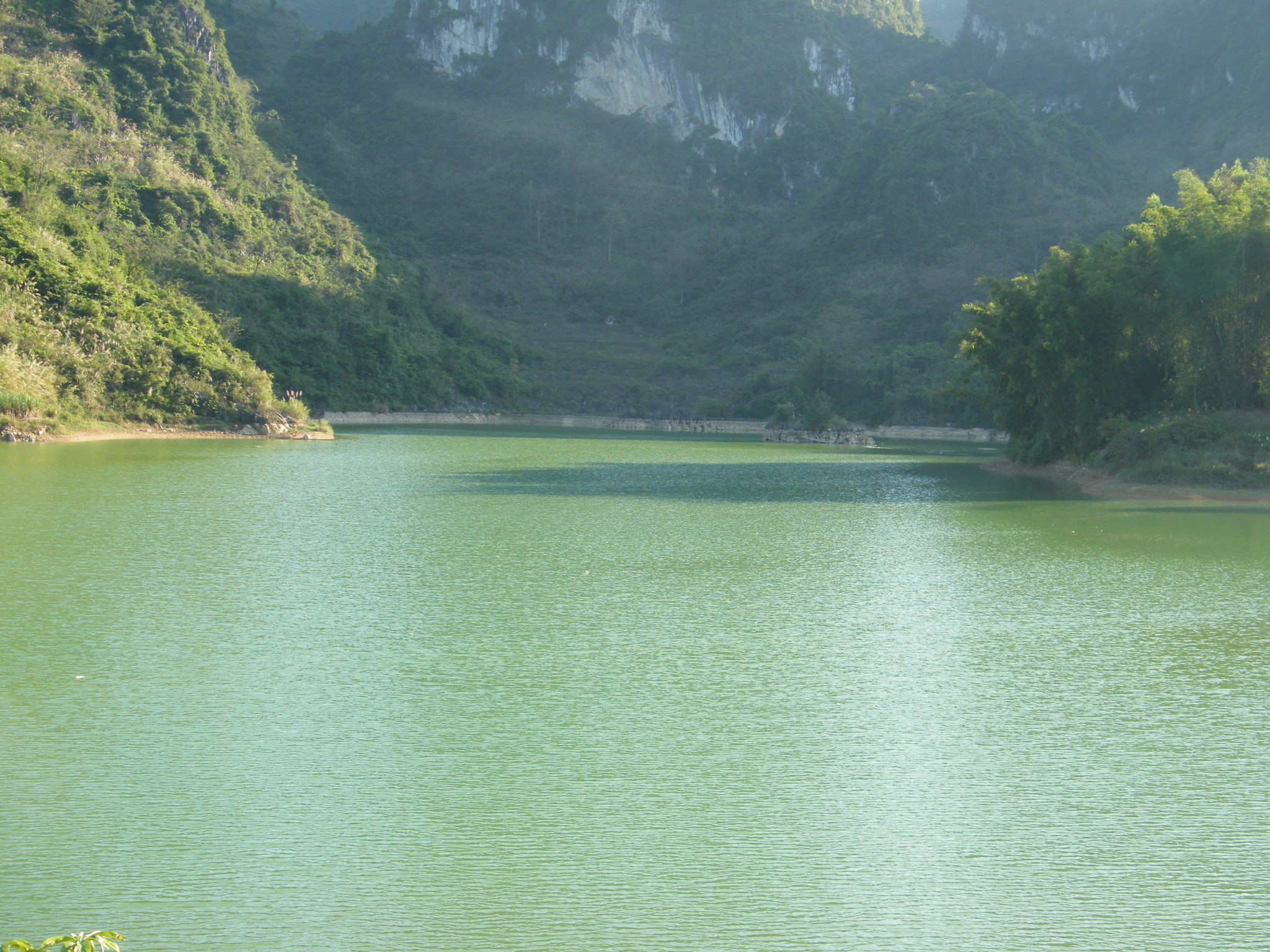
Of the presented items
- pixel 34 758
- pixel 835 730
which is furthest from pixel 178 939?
pixel 835 730

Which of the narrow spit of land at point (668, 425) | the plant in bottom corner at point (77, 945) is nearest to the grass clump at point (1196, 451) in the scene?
the plant in bottom corner at point (77, 945)

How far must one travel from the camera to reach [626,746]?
6031 mm

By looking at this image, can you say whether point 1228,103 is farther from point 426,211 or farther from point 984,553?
point 984,553

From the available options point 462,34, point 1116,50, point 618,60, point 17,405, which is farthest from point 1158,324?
point 462,34

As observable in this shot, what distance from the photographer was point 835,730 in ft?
21.1

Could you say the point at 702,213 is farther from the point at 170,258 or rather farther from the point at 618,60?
the point at 170,258

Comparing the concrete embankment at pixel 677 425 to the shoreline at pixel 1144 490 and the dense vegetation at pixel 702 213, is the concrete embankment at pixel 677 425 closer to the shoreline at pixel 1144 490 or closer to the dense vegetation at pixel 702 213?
the dense vegetation at pixel 702 213

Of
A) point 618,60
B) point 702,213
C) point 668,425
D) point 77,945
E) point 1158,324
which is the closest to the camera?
point 77,945

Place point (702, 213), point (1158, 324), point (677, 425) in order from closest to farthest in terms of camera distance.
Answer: point (1158, 324) → point (677, 425) → point (702, 213)

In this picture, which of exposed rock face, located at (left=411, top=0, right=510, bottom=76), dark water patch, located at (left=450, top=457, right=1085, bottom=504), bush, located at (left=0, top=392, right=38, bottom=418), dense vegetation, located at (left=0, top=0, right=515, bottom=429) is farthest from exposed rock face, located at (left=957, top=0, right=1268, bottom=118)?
bush, located at (left=0, top=392, right=38, bottom=418)

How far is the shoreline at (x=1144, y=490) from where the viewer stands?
2086 cm

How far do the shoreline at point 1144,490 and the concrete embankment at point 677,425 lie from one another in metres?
22.4

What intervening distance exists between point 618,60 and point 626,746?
126206mm

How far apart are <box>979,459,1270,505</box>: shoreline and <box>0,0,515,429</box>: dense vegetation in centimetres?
2698
